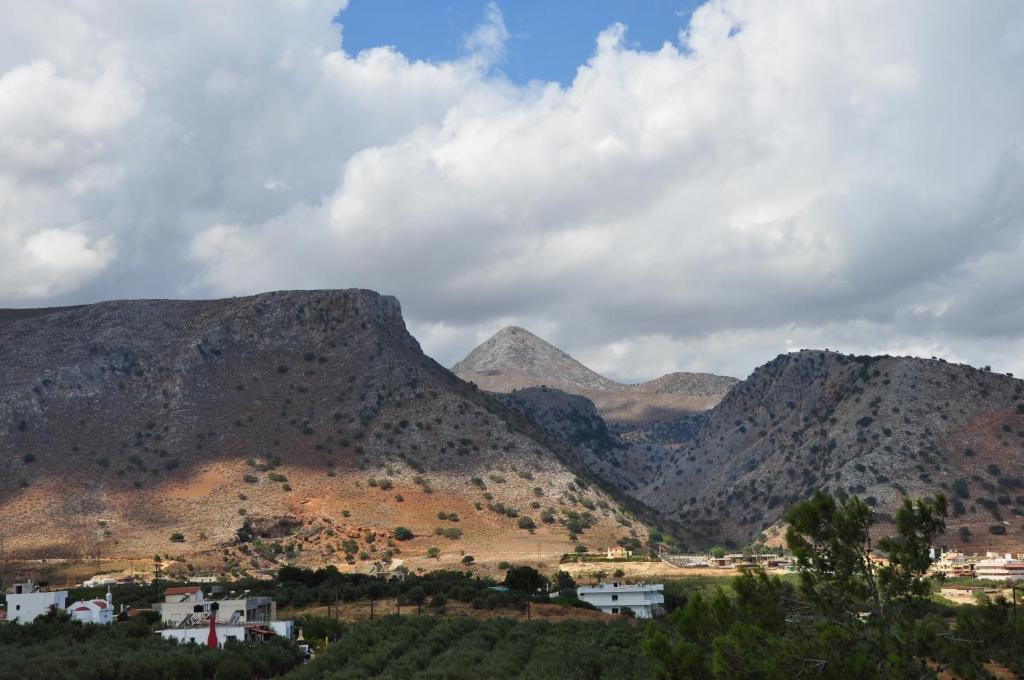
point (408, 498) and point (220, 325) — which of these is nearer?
point (408, 498)

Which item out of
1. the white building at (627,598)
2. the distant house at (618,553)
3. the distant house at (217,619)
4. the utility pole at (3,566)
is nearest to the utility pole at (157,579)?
the distant house at (217,619)

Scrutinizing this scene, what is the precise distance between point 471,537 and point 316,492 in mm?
21031

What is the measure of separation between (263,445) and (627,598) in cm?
6702

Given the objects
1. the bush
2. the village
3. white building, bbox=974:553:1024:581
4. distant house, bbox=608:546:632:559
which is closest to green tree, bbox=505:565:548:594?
the village

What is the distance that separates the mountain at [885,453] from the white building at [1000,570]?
25388 mm

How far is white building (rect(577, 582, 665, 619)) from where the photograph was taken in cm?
8406

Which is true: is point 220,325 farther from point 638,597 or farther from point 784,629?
point 784,629

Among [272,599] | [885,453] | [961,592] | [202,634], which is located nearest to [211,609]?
[202,634]

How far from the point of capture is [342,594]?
83625 mm

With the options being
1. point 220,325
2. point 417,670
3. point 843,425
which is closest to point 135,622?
point 417,670

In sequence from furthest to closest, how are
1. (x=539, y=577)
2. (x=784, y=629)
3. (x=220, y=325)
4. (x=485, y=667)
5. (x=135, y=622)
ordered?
(x=220, y=325), (x=539, y=577), (x=135, y=622), (x=485, y=667), (x=784, y=629)

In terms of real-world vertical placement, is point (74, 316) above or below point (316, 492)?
above

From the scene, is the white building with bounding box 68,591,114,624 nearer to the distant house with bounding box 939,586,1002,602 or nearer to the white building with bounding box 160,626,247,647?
the white building with bounding box 160,626,247,647

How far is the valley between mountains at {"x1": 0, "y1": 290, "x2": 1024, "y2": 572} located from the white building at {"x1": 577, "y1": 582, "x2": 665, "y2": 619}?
81.6ft
